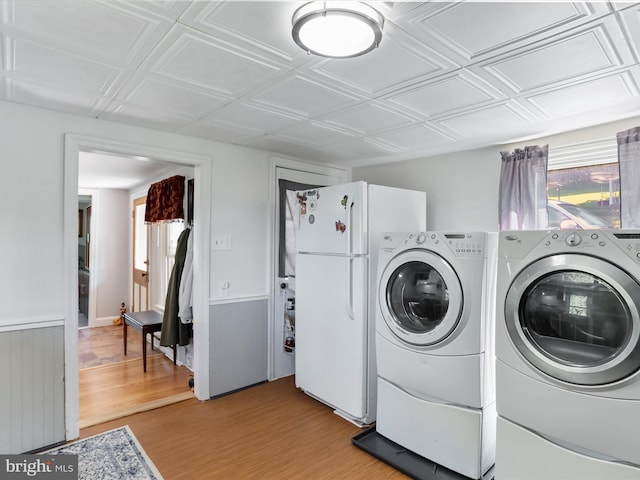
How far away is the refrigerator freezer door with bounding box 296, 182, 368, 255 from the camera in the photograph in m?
2.66

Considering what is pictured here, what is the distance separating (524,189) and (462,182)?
596 mm

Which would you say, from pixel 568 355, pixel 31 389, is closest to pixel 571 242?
pixel 568 355

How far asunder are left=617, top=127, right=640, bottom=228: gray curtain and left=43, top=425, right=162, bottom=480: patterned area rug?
3263 mm

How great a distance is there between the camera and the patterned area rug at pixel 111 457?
2096 mm

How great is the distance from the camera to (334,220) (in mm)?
2828

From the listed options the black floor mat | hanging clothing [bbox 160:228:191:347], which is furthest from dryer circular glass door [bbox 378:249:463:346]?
hanging clothing [bbox 160:228:191:347]

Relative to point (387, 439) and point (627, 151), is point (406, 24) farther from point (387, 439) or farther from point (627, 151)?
point (387, 439)

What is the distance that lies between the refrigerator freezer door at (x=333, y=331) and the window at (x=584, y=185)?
1558 millimetres

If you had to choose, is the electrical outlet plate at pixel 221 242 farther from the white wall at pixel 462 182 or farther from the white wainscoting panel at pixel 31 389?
the white wall at pixel 462 182

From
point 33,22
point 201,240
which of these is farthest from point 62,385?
point 33,22

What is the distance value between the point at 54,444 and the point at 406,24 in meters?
3.14

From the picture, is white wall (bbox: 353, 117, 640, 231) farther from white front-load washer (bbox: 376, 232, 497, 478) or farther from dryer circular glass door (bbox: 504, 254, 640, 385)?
Result: dryer circular glass door (bbox: 504, 254, 640, 385)

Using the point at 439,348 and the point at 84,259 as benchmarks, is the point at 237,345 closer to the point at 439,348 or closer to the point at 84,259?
the point at 439,348

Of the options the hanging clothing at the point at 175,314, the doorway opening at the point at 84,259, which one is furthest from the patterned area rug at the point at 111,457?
the doorway opening at the point at 84,259
